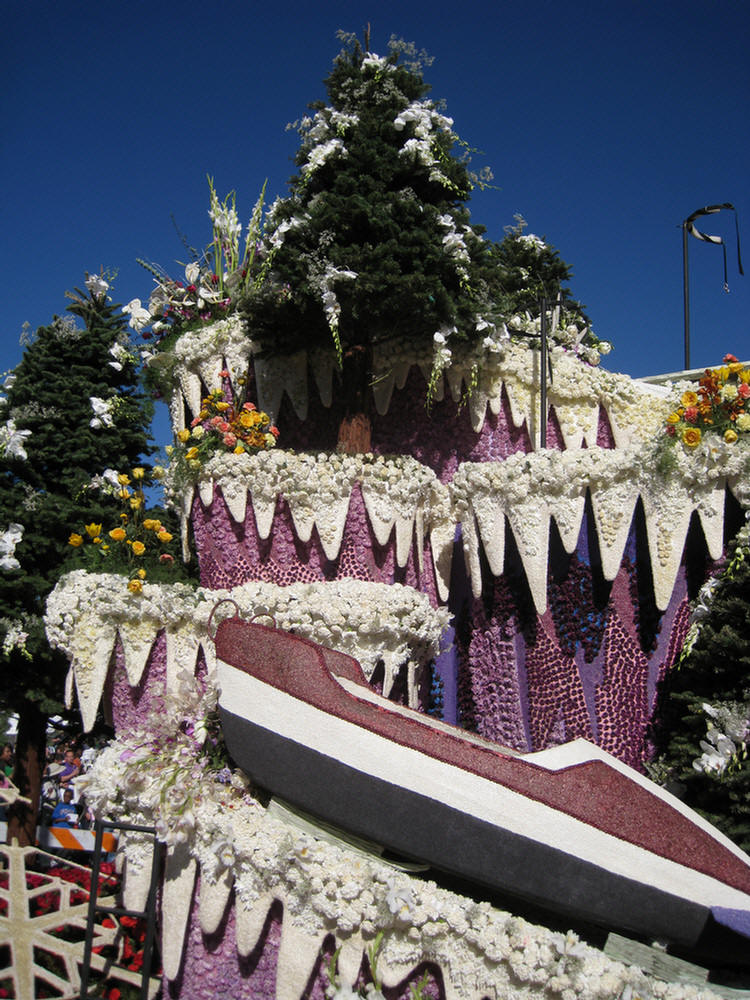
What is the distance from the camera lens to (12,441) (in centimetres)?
624

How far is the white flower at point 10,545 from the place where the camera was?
5867 mm

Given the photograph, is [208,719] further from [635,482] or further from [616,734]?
[635,482]

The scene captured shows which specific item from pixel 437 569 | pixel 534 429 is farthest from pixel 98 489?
pixel 534 429

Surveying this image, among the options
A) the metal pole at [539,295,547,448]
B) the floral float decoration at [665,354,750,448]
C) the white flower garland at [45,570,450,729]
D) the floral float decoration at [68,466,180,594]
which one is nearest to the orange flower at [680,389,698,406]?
the floral float decoration at [665,354,750,448]

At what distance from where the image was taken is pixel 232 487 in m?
4.83

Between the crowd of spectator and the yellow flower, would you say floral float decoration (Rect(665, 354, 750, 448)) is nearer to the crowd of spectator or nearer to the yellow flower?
the yellow flower

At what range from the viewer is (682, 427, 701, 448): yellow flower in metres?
4.33

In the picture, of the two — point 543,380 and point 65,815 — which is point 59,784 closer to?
point 65,815

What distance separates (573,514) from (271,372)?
7.37 ft

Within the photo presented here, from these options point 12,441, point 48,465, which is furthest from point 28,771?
point 12,441

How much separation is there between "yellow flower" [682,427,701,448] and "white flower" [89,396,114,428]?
14.4 ft

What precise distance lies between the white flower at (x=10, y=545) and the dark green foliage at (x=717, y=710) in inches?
171

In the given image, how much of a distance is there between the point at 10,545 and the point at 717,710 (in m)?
4.66

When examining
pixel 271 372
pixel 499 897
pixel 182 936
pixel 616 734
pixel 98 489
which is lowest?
pixel 182 936
